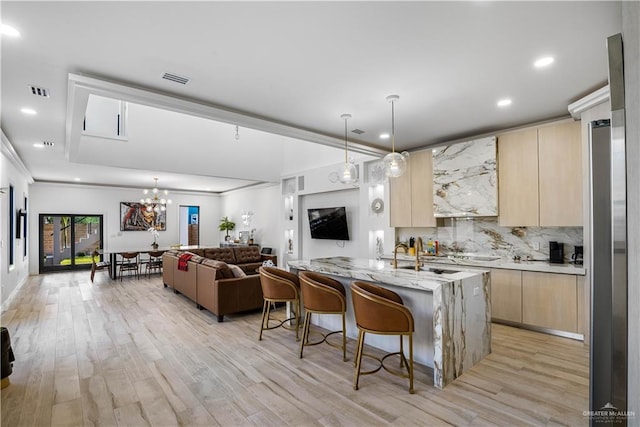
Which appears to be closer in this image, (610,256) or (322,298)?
(610,256)

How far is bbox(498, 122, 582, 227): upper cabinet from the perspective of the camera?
13.4 feet

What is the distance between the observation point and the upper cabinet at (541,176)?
4.09m

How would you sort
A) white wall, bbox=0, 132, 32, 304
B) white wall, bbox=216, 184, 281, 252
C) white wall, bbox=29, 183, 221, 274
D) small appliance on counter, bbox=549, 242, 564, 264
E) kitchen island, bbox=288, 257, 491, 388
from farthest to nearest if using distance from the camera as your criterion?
white wall, bbox=216, 184, 281, 252
white wall, bbox=29, 183, 221, 274
white wall, bbox=0, 132, 32, 304
small appliance on counter, bbox=549, 242, 564, 264
kitchen island, bbox=288, 257, 491, 388

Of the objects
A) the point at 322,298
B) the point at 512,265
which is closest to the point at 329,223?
the point at 512,265

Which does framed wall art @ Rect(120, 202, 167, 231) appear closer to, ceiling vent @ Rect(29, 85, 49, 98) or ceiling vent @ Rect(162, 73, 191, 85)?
ceiling vent @ Rect(29, 85, 49, 98)

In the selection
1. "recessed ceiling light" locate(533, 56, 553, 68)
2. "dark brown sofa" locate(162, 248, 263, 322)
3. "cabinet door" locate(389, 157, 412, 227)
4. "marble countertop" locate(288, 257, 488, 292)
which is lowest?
"dark brown sofa" locate(162, 248, 263, 322)

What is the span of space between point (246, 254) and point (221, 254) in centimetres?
79

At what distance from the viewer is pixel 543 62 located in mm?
2877

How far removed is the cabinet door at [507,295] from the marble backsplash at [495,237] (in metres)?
0.58

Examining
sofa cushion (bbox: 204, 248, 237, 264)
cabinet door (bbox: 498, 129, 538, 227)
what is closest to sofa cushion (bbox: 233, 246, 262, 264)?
sofa cushion (bbox: 204, 248, 237, 264)

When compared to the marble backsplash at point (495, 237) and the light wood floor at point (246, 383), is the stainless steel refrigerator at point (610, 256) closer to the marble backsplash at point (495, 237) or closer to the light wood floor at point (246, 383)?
the light wood floor at point (246, 383)

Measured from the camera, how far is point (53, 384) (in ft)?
9.86

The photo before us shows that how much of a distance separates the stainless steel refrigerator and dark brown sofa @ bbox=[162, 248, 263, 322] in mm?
4375

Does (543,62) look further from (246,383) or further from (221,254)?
(221,254)
